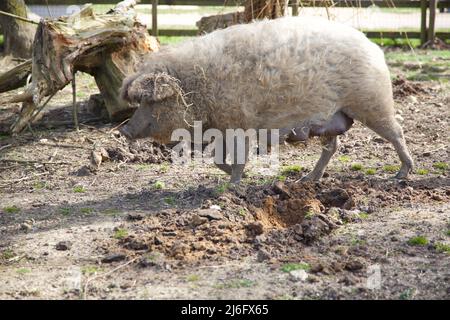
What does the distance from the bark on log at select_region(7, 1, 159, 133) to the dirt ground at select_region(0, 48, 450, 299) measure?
0.64 metres

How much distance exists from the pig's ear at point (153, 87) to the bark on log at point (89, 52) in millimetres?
1524

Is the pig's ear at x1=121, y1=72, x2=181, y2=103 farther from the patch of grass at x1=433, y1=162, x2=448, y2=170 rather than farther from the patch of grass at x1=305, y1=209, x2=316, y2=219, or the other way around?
the patch of grass at x1=433, y1=162, x2=448, y2=170

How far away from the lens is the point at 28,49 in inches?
529

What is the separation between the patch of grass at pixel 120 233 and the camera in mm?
6383

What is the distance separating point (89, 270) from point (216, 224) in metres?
1.15

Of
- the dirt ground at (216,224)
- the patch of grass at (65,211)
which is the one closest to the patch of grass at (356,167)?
the dirt ground at (216,224)

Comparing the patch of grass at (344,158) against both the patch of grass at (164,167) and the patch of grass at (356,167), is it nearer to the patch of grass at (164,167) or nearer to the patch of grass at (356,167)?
the patch of grass at (356,167)

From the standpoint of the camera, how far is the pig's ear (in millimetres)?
7352

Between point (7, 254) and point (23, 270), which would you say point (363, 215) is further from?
point (7, 254)

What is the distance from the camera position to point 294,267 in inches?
222

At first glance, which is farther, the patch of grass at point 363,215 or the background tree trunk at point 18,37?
the background tree trunk at point 18,37

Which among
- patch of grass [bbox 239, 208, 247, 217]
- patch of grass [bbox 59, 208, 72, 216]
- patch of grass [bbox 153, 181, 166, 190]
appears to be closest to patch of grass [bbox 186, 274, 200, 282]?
patch of grass [bbox 239, 208, 247, 217]
